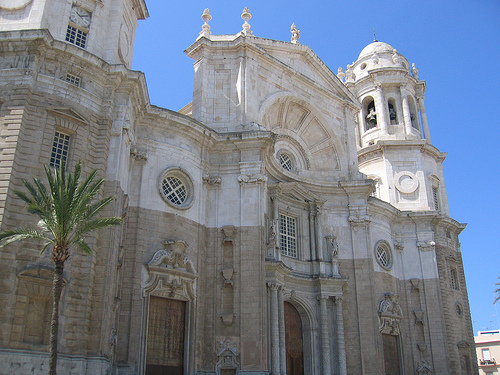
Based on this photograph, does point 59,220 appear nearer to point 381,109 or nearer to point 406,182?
point 406,182

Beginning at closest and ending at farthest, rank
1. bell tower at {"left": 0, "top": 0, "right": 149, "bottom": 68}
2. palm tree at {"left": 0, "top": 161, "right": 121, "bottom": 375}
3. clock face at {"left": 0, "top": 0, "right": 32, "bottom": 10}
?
1. palm tree at {"left": 0, "top": 161, "right": 121, "bottom": 375}
2. bell tower at {"left": 0, "top": 0, "right": 149, "bottom": 68}
3. clock face at {"left": 0, "top": 0, "right": 32, "bottom": 10}

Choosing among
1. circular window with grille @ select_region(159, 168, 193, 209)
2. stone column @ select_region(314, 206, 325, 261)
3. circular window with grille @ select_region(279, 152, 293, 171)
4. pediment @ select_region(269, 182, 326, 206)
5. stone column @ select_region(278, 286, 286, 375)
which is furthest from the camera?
circular window with grille @ select_region(279, 152, 293, 171)

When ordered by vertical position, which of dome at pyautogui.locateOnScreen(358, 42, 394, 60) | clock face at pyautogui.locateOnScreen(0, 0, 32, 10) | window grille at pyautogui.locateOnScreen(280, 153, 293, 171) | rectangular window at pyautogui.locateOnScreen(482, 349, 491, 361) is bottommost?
rectangular window at pyautogui.locateOnScreen(482, 349, 491, 361)

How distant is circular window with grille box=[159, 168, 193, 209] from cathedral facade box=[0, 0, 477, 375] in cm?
8

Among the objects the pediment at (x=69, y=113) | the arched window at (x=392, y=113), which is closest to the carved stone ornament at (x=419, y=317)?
the arched window at (x=392, y=113)

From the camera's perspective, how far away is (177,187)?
81.9 feet

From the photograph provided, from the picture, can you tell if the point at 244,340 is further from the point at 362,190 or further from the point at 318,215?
the point at 362,190

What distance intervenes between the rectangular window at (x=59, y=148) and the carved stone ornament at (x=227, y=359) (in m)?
10.1

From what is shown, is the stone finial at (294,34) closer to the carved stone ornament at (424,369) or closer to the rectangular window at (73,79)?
the rectangular window at (73,79)

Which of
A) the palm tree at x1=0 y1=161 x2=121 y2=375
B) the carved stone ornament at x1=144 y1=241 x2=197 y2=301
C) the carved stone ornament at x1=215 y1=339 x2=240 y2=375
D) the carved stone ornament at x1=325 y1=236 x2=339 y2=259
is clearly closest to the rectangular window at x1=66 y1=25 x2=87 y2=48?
the palm tree at x1=0 y1=161 x2=121 y2=375

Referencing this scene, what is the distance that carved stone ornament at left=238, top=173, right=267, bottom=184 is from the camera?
25469 millimetres

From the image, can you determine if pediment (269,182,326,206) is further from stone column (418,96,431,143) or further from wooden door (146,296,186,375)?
stone column (418,96,431,143)

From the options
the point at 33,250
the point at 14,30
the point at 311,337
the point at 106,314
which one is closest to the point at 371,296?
the point at 311,337

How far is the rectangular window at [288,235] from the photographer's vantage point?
28.7 meters
